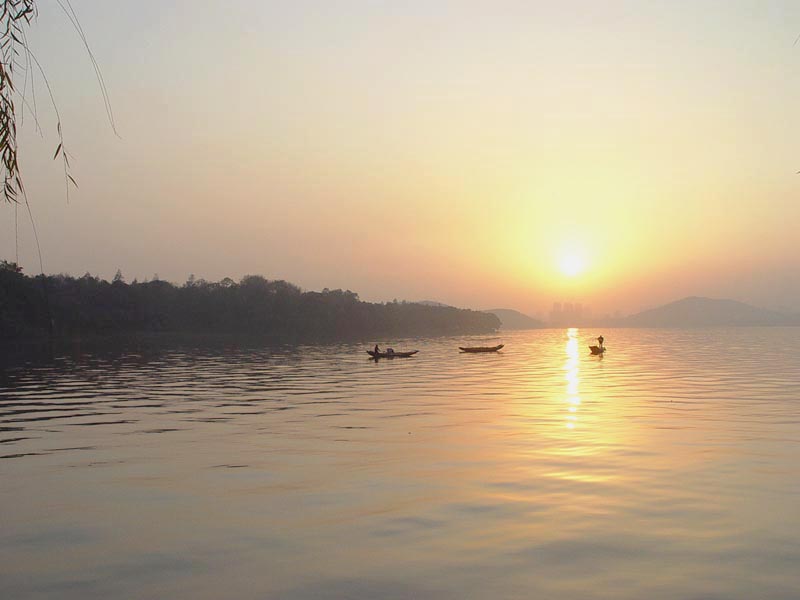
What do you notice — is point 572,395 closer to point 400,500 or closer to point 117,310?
point 400,500

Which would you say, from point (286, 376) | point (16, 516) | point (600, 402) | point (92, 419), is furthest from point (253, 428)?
point (286, 376)

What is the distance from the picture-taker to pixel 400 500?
1647 cm

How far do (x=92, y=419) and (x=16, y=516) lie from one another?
1693cm

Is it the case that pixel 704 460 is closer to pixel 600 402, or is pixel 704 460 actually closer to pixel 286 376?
pixel 600 402

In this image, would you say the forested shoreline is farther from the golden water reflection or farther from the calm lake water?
the calm lake water

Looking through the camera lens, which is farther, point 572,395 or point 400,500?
point 572,395

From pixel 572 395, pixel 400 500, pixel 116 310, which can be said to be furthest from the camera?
pixel 116 310

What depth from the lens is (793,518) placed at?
47.8ft

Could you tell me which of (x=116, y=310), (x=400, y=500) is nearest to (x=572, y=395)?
(x=400, y=500)

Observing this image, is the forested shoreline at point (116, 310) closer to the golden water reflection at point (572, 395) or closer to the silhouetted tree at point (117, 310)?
the silhouetted tree at point (117, 310)

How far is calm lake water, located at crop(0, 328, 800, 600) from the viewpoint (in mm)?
11438

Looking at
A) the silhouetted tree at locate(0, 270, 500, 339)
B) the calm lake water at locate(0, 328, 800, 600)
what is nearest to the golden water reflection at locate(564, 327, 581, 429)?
the calm lake water at locate(0, 328, 800, 600)

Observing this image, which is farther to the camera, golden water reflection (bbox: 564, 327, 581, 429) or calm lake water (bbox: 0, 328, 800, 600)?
golden water reflection (bbox: 564, 327, 581, 429)

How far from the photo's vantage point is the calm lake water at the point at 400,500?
37.5 ft
